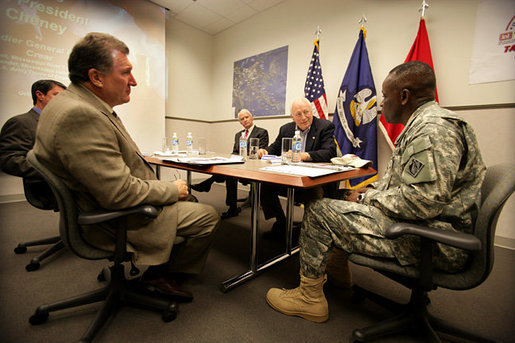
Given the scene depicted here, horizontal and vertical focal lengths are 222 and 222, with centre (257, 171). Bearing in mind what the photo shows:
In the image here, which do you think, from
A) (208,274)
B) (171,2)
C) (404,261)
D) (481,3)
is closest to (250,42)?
(171,2)

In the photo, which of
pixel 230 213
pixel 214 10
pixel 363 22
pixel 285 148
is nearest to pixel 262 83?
pixel 214 10

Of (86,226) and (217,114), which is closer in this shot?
(86,226)

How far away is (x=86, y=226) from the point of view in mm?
872

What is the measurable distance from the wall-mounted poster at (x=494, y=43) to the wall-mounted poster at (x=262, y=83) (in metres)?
2.14

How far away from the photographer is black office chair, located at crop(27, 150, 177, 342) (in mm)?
801

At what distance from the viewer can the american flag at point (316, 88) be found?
2.87m

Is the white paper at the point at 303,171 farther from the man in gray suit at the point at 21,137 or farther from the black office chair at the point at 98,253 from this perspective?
the man in gray suit at the point at 21,137

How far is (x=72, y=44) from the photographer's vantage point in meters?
2.87

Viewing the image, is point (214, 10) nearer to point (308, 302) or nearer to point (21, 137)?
point (21, 137)

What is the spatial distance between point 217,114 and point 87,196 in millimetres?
3958

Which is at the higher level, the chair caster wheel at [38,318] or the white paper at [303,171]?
the white paper at [303,171]

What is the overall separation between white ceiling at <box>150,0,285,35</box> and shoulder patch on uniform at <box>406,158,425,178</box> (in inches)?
142

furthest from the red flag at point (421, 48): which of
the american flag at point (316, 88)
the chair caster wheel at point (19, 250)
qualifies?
the chair caster wheel at point (19, 250)

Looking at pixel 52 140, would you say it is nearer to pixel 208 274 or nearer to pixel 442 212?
pixel 208 274
